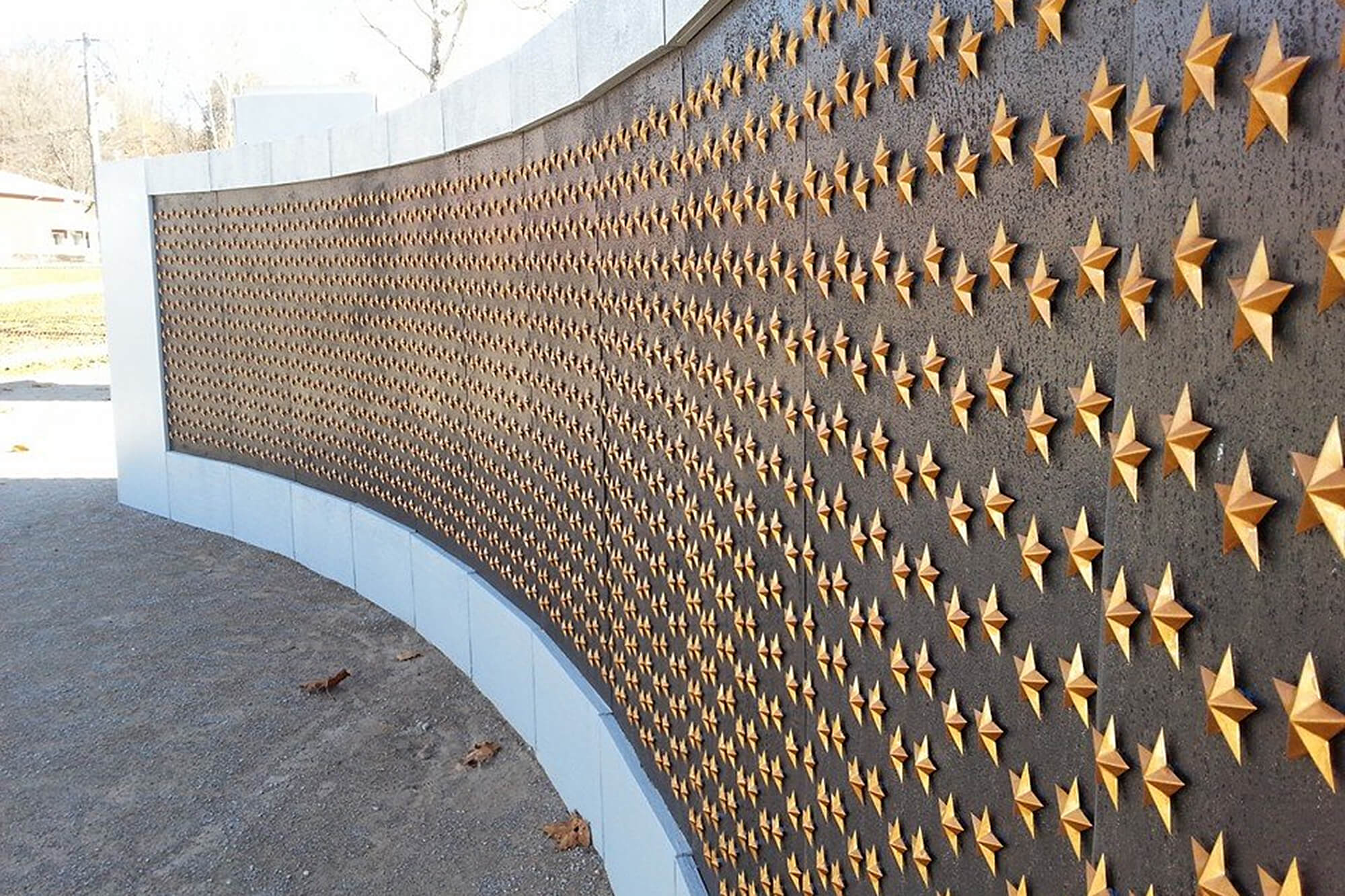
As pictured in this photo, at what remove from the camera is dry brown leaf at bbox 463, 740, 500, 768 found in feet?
20.4

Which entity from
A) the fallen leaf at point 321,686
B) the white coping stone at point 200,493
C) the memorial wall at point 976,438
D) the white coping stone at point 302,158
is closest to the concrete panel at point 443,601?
the fallen leaf at point 321,686

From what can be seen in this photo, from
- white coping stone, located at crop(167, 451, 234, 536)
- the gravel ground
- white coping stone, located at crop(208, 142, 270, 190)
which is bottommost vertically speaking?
the gravel ground

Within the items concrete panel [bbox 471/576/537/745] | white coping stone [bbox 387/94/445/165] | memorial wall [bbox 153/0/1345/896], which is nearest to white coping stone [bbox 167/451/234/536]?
white coping stone [bbox 387/94/445/165]

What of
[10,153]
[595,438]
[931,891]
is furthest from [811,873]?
[10,153]

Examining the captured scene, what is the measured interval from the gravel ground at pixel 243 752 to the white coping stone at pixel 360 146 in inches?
126

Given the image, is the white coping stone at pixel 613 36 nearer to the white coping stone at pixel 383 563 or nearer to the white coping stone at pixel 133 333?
the white coping stone at pixel 383 563

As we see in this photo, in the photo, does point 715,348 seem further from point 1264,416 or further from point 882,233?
point 1264,416

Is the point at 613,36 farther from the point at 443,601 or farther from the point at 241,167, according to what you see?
the point at 241,167

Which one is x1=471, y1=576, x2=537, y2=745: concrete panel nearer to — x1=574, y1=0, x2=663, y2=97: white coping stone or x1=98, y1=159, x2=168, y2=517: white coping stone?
x1=574, y1=0, x2=663, y2=97: white coping stone

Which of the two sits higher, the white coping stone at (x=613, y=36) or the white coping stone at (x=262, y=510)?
the white coping stone at (x=613, y=36)

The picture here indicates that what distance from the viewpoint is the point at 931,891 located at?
233 cm

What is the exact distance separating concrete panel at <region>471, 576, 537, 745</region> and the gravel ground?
12 cm

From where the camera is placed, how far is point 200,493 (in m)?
11.3

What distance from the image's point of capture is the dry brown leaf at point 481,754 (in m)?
6.20
